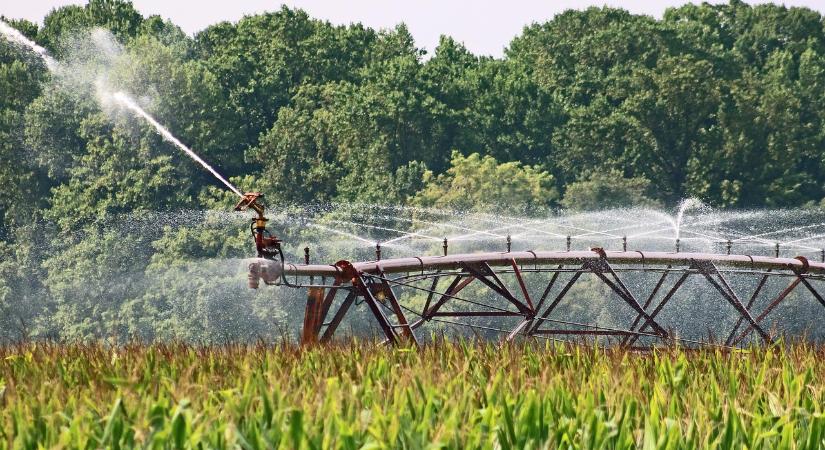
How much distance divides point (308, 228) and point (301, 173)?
317 inches

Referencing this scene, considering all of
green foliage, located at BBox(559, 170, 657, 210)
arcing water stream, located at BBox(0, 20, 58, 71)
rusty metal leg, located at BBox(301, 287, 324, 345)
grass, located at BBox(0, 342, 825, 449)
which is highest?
arcing water stream, located at BBox(0, 20, 58, 71)

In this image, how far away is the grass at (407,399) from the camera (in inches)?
546

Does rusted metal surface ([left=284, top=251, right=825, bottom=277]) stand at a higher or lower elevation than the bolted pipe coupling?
lower

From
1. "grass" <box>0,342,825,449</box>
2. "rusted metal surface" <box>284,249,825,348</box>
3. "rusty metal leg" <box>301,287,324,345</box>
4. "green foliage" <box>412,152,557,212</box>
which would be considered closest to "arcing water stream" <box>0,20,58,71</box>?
"green foliage" <box>412,152,557,212</box>

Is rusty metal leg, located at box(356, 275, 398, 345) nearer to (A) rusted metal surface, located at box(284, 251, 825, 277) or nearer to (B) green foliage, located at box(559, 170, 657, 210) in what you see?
(A) rusted metal surface, located at box(284, 251, 825, 277)

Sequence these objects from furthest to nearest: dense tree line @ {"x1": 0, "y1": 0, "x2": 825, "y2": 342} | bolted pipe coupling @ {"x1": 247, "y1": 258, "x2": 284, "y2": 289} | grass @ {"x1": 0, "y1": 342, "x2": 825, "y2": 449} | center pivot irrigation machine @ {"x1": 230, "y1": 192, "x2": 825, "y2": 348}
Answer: dense tree line @ {"x1": 0, "y1": 0, "x2": 825, "y2": 342}
center pivot irrigation machine @ {"x1": 230, "y1": 192, "x2": 825, "y2": 348}
bolted pipe coupling @ {"x1": 247, "y1": 258, "x2": 284, "y2": 289}
grass @ {"x1": 0, "y1": 342, "x2": 825, "y2": 449}

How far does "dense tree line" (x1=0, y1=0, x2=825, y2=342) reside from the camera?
301 feet

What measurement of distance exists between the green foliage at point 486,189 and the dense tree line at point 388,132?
0.12 metres

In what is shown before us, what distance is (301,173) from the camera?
320 ft

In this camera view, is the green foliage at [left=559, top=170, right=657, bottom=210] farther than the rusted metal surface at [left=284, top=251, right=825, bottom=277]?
Yes

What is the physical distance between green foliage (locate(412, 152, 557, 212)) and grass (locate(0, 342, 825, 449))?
64.4 metres

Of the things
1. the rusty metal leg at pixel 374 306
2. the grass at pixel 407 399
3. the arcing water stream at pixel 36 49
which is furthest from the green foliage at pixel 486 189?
the grass at pixel 407 399

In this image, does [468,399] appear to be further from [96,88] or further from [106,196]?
[96,88]

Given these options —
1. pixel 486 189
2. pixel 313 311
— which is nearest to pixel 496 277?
pixel 313 311
